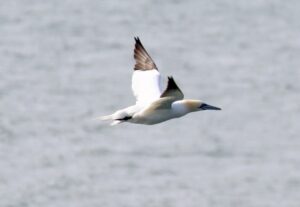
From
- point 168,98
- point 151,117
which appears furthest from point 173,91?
point 151,117

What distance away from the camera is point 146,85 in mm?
21391

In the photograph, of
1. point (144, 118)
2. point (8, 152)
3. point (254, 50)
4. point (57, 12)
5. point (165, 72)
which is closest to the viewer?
point (144, 118)

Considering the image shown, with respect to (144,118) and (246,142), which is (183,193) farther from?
(144,118)

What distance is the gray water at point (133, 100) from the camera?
38.8 metres

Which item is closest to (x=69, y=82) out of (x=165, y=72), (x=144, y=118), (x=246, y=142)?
(x=165, y=72)

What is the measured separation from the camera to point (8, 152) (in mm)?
40938

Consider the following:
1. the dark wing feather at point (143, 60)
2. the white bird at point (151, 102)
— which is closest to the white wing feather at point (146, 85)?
the white bird at point (151, 102)

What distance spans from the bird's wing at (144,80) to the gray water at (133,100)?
15775mm

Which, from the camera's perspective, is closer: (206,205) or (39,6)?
(206,205)

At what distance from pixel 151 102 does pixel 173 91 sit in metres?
1.34

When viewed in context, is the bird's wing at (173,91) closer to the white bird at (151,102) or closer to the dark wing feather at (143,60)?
the white bird at (151,102)

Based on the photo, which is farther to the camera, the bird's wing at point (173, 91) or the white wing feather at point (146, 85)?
the white wing feather at point (146, 85)

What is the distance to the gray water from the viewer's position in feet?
127

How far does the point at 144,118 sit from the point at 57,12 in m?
32.8
